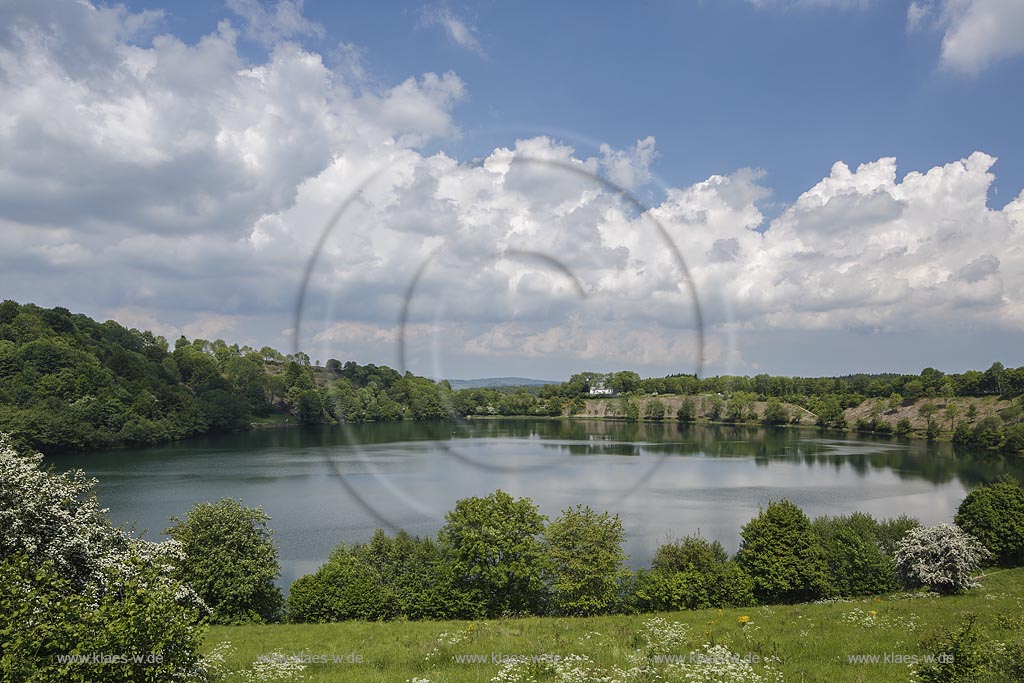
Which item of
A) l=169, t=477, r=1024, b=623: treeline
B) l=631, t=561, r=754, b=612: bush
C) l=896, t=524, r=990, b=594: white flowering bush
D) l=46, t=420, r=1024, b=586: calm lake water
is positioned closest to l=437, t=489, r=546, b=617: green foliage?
l=169, t=477, r=1024, b=623: treeline

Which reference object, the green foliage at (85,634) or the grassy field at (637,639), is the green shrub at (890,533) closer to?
the grassy field at (637,639)

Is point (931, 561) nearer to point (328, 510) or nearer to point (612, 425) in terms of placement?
point (328, 510)

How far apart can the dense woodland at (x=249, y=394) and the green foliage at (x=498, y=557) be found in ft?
41.5

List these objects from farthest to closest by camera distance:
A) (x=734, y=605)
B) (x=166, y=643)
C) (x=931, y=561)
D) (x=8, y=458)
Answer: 1. (x=734, y=605)
2. (x=931, y=561)
3. (x=8, y=458)
4. (x=166, y=643)

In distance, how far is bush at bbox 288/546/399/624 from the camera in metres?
23.4

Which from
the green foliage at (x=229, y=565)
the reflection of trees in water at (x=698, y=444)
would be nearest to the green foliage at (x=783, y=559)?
the green foliage at (x=229, y=565)

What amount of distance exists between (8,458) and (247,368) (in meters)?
148

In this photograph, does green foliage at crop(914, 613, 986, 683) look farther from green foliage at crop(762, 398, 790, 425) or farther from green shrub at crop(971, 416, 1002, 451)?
green foliage at crop(762, 398, 790, 425)

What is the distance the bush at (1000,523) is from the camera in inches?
1280

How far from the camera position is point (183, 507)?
4766 cm

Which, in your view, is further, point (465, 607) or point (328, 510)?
point (328, 510)

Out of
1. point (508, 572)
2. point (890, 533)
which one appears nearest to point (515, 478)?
point (890, 533)

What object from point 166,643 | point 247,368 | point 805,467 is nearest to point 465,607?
point 166,643

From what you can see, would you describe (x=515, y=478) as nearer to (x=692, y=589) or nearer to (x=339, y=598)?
(x=692, y=589)
